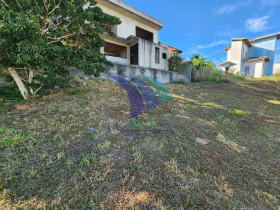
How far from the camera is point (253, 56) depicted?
14648 millimetres

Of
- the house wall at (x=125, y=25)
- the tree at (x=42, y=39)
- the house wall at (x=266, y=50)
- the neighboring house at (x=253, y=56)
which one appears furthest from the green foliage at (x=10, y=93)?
the house wall at (x=266, y=50)

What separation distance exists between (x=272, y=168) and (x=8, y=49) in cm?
507

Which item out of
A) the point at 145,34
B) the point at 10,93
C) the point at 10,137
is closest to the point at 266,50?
the point at 145,34

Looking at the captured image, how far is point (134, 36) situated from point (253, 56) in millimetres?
16397

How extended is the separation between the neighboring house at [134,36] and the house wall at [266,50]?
13.4m

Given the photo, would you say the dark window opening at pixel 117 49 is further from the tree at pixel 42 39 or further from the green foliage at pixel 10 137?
the green foliage at pixel 10 137

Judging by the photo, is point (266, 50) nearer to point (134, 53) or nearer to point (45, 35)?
point (134, 53)

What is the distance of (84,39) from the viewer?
13.2 feet

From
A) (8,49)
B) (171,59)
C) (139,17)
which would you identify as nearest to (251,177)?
(8,49)

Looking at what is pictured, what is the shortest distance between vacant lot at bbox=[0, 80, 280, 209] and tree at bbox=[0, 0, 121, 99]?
3.29 feet

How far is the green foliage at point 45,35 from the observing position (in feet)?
7.29

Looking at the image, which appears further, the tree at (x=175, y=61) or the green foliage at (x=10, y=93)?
the tree at (x=175, y=61)

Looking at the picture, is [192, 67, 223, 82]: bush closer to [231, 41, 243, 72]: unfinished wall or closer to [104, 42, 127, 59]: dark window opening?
[104, 42, 127, 59]: dark window opening

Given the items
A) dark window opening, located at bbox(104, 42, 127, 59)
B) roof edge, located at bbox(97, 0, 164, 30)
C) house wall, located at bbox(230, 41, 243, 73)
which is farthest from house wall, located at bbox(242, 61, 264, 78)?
dark window opening, located at bbox(104, 42, 127, 59)
